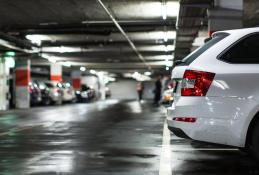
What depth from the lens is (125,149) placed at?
9844 mm

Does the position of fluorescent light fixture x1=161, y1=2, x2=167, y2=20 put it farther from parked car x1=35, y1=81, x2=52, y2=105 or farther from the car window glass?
parked car x1=35, y1=81, x2=52, y2=105

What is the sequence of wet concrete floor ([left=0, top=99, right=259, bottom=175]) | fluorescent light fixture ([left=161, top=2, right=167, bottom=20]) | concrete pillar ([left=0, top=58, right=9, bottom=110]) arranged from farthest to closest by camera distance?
concrete pillar ([left=0, top=58, right=9, bottom=110]) < fluorescent light fixture ([left=161, top=2, right=167, bottom=20]) < wet concrete floor ([left=0, top=99, right=259, bottom=175])

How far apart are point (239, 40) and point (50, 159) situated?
3.61 meters

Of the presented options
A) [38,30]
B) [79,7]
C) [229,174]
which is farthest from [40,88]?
[229,174]

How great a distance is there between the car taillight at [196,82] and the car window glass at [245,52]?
1.16 ft

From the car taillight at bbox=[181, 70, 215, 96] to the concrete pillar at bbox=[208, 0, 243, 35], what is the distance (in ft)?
26.1

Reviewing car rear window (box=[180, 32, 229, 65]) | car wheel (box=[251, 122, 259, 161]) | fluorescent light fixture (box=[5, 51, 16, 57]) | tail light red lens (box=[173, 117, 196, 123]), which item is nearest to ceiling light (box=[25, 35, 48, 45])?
fluorescent light fixture (box=[5, 51, 16, 57])

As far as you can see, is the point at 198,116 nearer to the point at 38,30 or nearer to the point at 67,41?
the point at 38,30

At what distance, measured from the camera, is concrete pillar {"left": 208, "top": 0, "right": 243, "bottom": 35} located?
14484 millimetres

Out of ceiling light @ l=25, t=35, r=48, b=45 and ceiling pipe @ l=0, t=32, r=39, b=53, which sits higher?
ceiling light @ l=25, t=35, r=48, b=45

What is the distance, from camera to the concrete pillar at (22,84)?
112ft

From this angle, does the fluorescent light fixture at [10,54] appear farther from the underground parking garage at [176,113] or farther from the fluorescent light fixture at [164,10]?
the fluorescent light fixture at [164,10]

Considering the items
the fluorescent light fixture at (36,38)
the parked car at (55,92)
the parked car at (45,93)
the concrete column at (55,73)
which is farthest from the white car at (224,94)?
the concrete column at (55,73)

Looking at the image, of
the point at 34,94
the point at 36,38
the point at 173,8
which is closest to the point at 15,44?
the point at 36,38
